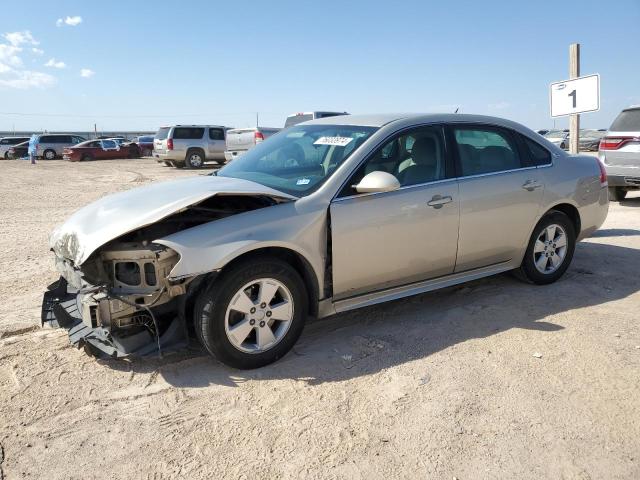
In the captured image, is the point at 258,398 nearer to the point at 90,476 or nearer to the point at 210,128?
the point at 90,476

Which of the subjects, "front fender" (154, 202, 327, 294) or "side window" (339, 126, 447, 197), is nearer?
"front fender" (154, 202, 327, 294)

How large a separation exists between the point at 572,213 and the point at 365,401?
3350 mm

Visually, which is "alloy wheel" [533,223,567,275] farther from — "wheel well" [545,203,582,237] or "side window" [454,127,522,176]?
"side window" [454,127,522,176]

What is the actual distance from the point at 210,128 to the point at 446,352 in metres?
22.6

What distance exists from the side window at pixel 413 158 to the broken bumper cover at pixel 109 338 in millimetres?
1742

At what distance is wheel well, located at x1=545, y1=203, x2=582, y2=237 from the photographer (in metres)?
5.26

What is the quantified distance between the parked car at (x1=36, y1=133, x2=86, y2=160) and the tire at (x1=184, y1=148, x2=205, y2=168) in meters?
15.0

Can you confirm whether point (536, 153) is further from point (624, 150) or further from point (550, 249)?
point (624, 150)

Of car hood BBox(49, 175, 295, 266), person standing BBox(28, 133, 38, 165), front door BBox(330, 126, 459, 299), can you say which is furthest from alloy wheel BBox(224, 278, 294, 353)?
person standing BBox(28, 133, 38, 165)

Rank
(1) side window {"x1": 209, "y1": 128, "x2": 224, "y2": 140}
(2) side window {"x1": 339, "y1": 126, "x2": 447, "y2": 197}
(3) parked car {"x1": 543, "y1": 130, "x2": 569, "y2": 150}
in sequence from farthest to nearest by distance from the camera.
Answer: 1. (3) parked car {"x1": 543, "y1": 130, "x2": 569, "y2": 150}
2. (1) side window {"x1": 209, "y1": 128, "x2": 224, "y2": 140}
3. (2) side window {"x1": 339, "y1": 126, "x2": 447, "y2": 197}

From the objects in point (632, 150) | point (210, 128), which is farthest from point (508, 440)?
point (210, 128)

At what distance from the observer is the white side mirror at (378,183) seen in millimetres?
3752

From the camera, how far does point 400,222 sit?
4.03 metres

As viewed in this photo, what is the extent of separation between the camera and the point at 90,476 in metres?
2.54
